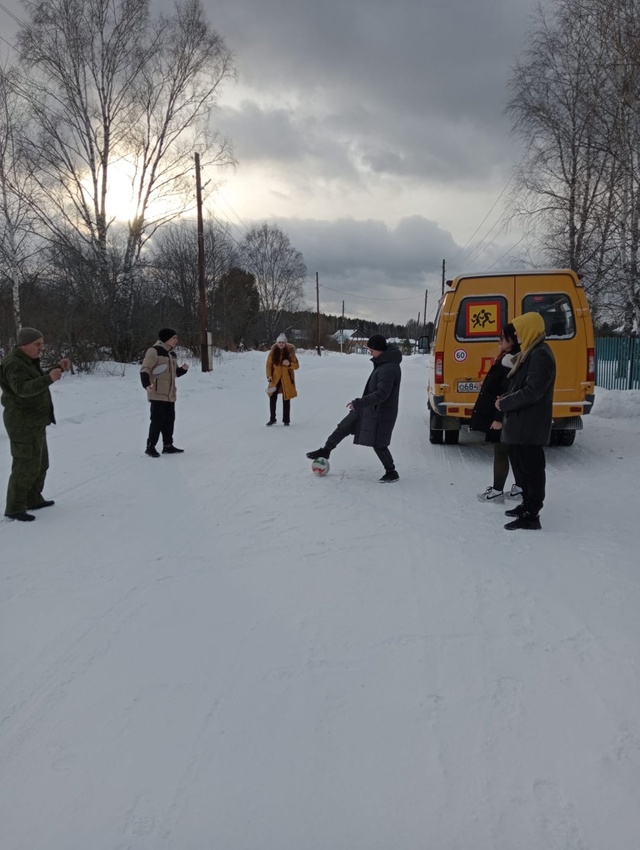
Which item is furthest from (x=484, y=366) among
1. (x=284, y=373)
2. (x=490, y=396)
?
(x=284, y=373)

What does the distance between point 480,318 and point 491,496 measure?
9.81ft

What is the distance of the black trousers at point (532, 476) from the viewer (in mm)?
4676

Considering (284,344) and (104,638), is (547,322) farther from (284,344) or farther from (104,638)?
(104,638)

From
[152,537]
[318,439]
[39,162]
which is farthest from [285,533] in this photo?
[39,162]

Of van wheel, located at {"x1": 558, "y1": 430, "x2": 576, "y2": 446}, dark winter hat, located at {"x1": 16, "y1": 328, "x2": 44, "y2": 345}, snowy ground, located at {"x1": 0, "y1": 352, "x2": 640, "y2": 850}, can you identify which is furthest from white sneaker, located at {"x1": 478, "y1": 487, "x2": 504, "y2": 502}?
dark winter hat, located at {"x1": 16, "y1": 328, "x2": 44, "y2": 345}

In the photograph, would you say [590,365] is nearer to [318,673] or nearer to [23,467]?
[318,673]

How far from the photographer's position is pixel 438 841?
1828 mm

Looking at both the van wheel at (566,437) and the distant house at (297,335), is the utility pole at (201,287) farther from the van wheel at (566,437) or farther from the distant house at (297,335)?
the distant house at (297,335)

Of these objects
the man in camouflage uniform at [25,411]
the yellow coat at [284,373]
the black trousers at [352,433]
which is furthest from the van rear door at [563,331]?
the man in camouflage uniform at [25,411]

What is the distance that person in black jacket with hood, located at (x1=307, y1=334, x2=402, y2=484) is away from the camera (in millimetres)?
6074

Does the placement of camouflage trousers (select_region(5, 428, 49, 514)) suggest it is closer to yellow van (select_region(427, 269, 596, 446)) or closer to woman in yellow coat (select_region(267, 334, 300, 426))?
woman in yellow coat (select_region(267, 334, 300, 426))

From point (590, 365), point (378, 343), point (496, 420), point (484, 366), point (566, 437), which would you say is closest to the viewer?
point (496, 420)

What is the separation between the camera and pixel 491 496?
5.50 m

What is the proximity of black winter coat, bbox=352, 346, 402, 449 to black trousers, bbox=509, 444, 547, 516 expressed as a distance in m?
1.68
